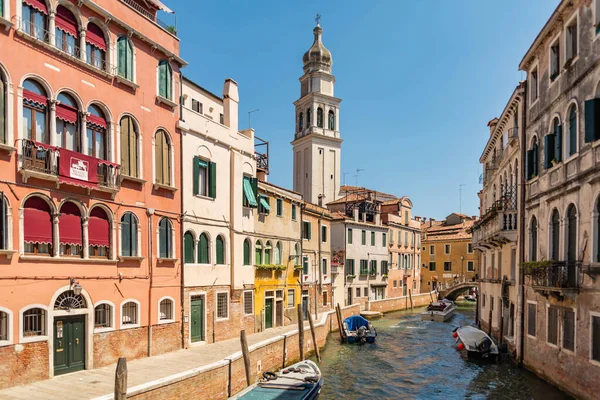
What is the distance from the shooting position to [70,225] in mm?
12539

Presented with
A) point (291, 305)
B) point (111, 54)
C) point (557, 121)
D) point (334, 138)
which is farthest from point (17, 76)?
point (334, 138)

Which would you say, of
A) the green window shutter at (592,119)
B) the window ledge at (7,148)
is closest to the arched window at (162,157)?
the window ledge at (7,148)

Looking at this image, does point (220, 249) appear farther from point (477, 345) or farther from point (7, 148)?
point (477, 345)

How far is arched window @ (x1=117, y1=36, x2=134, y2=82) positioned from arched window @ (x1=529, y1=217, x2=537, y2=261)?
14.4m

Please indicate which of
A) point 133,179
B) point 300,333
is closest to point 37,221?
point 133,179

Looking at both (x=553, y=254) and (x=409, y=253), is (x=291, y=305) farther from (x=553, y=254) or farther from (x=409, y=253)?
(x=409, y=253)

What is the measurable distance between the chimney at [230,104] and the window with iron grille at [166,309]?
735 centimetres

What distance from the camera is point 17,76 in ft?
37.1

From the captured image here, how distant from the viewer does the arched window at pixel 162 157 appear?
1555 centimetres

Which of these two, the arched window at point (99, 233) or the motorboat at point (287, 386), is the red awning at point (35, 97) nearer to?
the arched window at point (99, 233)

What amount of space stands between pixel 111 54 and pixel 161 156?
136 inches

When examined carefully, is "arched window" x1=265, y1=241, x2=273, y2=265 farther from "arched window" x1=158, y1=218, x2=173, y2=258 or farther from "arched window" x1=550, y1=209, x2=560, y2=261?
"arched window" x1=550, y1=209, x2=560, y2=261

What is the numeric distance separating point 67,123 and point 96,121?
2.88 feet

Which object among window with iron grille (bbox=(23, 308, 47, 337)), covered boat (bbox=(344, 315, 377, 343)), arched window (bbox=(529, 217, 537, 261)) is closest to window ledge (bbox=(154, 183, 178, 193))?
window with iron grille (bbox=(23, 308, 47, 337))
